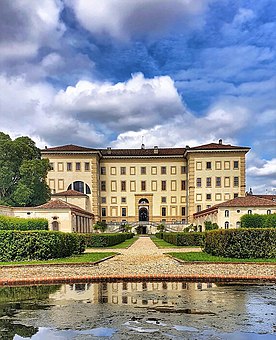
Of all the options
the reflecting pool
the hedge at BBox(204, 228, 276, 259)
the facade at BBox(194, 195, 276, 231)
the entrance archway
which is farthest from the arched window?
the reflecting pool

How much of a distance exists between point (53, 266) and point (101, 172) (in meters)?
56.8

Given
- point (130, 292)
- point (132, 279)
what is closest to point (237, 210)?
point (132, 279)

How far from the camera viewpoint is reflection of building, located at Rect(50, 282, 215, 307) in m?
6.80

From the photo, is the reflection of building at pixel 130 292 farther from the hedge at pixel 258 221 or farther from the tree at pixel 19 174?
the tree at pixel 19 174

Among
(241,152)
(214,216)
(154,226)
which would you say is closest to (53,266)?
(214,216)

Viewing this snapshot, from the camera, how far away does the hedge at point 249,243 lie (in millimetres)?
14430

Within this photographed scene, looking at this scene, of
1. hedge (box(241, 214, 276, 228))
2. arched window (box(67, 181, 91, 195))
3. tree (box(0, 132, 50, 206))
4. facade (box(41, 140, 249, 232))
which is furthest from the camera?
arched window (box(67, 181, 91, 195))

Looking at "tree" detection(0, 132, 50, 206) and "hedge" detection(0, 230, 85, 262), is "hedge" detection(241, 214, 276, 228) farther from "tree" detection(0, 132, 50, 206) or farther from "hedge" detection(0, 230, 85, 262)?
"hedge" detection(0, 230, 85, 262)

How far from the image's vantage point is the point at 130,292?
767cm

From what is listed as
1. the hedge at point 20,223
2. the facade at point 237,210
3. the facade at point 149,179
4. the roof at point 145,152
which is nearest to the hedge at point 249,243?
the hedge at point 20,223

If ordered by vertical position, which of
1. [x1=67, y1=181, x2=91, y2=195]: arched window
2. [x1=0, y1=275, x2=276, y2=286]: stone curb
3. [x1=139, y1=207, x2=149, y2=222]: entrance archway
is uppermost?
[x1=67, y1=181, x2=91, y2=195]: arched window

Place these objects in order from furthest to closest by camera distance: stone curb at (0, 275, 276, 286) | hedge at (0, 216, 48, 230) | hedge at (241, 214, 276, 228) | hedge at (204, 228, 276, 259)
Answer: hedge at (241, 214, 276, 228)
hedge at (0, 216, 48, 230)
hedge at (204, 228, 276, 259)
stone curb at (0, 275, 276, 286)

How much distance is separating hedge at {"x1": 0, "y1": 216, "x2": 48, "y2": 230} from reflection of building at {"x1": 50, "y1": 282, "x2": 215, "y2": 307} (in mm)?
20397

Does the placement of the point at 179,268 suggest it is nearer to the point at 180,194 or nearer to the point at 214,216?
the point at 214,216
